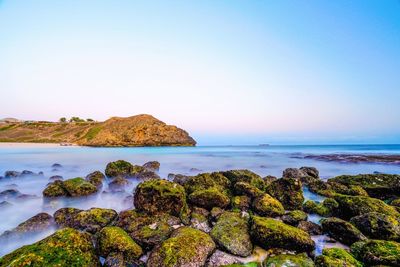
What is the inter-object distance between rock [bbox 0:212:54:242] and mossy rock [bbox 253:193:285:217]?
5.06 metres

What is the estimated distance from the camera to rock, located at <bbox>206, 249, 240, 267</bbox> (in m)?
4.06

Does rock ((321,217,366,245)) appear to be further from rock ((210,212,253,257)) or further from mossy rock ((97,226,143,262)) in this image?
mossy rock ((97,226,143,262))

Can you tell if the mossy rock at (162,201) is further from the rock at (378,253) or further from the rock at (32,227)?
the rock at (378,253)

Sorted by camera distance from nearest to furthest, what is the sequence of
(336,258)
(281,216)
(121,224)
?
1. (336,258)
2. (121,224)
3. (281,216)

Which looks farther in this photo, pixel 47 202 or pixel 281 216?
pixel 47 202

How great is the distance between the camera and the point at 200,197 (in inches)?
265

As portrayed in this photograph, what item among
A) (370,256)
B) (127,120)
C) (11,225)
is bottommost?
(11,225)

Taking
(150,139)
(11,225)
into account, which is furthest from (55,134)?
(11,225)

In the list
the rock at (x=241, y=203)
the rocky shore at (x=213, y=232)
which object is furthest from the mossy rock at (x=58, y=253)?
the rock at (x=241, y=203)

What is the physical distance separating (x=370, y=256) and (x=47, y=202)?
893 cm

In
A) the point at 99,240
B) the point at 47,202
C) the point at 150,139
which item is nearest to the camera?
the point at 99,240

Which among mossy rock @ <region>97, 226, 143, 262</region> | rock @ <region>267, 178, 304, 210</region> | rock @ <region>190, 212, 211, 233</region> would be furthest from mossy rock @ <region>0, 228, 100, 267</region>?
rock @ <region>267, 178, 304, 210</region>

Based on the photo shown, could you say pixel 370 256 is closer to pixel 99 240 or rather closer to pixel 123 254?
pixel 123 254

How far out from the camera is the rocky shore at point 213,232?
391 cm
